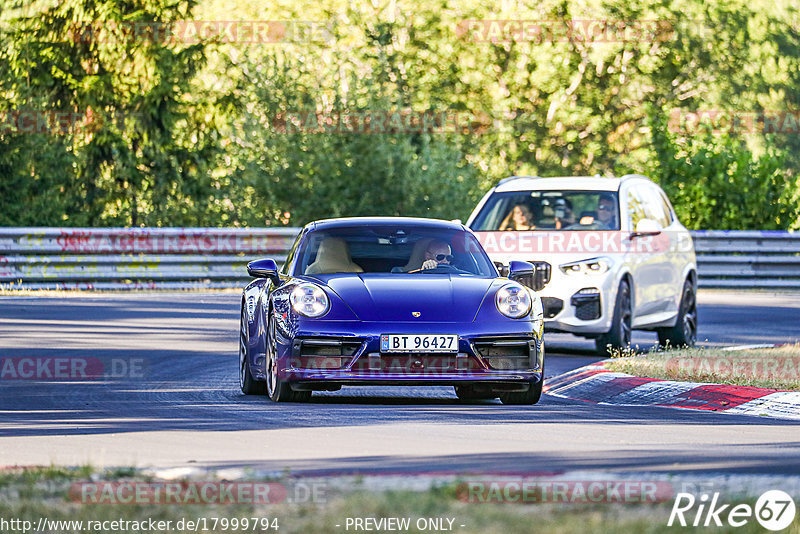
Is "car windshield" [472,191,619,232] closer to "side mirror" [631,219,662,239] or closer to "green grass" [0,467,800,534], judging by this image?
"side mirror" [631,219,662,239]

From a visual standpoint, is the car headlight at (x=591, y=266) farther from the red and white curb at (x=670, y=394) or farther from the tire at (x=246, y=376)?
the tire at (x=246, y=376)

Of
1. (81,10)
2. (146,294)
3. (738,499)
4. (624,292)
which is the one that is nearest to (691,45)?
(81,10)

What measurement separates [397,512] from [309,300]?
5.29 metres

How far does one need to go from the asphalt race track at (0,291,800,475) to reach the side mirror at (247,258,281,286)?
902 mm

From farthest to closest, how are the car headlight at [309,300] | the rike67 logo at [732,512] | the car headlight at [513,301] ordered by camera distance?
the car headlight at [513,301], the car headlight at [309,300], the rike67 logo at [732,512]

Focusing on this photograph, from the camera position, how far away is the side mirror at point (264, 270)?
1268 centimetres

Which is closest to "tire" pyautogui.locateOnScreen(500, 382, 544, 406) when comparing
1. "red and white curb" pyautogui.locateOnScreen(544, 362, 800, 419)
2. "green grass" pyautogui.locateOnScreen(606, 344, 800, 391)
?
"red and white curb" pyautogui.locateOnScreen(544, 362, 800, 419)

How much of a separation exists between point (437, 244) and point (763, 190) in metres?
24.9

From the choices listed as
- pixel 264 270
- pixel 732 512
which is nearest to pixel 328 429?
pixel 264 270

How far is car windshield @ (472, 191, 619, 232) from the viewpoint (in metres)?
18.1

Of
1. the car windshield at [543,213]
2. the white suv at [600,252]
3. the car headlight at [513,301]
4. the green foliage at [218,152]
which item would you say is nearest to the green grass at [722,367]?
the white suv at [600,252]

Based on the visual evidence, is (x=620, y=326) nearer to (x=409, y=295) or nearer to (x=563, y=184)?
(x=563, y=184)

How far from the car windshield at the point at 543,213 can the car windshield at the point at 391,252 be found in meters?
4.92

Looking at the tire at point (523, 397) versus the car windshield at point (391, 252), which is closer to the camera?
the tire at point (523, 397)
